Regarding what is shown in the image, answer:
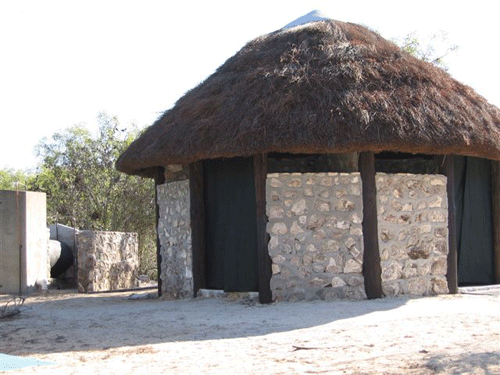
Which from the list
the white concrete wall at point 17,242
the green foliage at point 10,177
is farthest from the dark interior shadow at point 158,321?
the green foliage at point 10,177

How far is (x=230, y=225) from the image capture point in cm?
958

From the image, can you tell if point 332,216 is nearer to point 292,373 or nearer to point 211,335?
point 211,335

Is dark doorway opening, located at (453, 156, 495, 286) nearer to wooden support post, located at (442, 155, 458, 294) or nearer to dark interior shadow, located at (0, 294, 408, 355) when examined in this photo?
wooden support post, located at (442, 155, 458, 294)

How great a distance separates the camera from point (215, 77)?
34.6 ft

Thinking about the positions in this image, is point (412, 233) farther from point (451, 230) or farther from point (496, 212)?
point (496, 212)

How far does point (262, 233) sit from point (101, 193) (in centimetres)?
1212

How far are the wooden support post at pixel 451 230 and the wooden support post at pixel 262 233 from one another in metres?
2.41

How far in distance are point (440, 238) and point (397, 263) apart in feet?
2.52

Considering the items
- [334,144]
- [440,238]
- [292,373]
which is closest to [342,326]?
[292,373]

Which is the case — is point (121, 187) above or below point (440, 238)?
above

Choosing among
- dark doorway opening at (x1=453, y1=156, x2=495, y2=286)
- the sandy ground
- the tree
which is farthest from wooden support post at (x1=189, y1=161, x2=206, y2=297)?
the tree

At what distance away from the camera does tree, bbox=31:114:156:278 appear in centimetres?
2009

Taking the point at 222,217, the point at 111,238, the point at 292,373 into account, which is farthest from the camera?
the point at 111,238

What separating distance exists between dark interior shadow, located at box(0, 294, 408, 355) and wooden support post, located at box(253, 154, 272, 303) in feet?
0.77
